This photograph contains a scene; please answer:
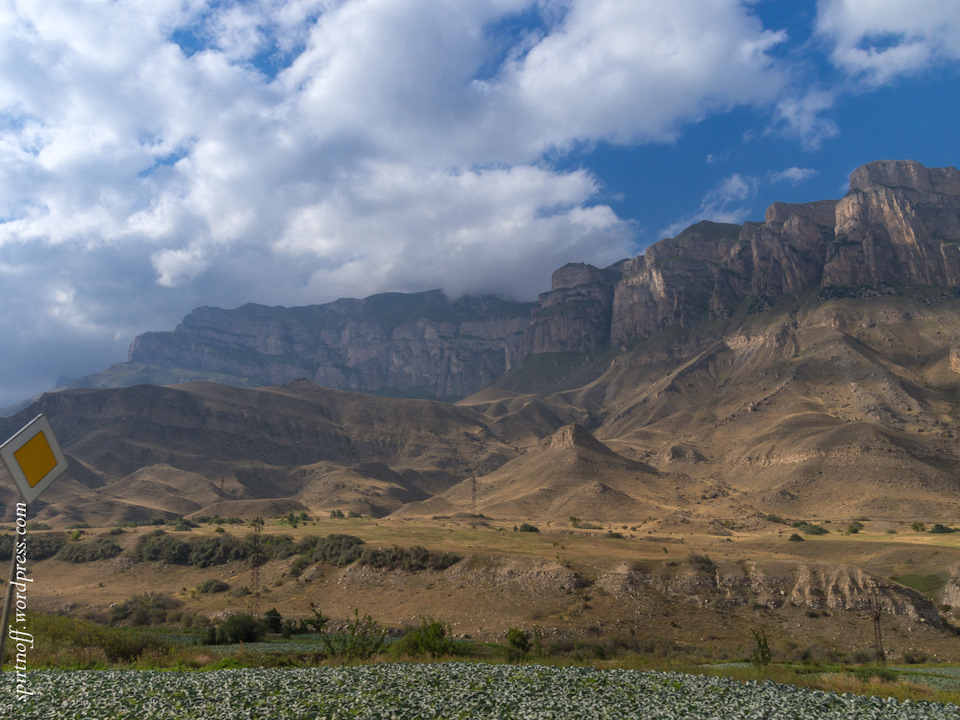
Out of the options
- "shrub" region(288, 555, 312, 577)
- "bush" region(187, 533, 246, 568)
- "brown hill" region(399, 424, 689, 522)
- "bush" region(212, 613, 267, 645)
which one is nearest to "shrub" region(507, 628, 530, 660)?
"bush" region(212, 613, 267, 645)

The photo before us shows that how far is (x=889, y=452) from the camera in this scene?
111 metres

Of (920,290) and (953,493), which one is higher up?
(920,290)

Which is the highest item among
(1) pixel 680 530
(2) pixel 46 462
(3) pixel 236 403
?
(3) pixel 236 403

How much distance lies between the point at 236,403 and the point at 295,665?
619 ft

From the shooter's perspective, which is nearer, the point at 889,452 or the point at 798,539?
the point at 798,539

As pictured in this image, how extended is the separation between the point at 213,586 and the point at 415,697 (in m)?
50.7

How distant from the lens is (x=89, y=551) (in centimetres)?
6781

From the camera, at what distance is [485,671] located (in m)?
17.3

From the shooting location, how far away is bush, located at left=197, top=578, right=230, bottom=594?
186 ft

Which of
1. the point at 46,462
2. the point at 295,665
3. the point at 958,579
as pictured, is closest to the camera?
the point at 46,462

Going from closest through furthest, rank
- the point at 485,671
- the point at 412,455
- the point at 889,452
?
the point at 485,671 → the point at 889,452 → the point at 412,455

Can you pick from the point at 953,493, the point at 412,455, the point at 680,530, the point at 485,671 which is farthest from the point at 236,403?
the point at 485,671

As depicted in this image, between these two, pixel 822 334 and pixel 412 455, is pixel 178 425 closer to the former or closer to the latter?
pixel 412 455

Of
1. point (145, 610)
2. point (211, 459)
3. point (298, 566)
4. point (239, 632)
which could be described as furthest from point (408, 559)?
point (211, 459)
